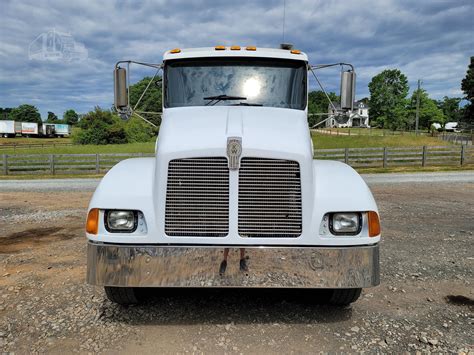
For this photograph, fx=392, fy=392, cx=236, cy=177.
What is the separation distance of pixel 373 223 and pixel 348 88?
2.48 metres

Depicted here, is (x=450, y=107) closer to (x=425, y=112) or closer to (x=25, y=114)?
(x=425, y=112)

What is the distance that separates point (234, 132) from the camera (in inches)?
139

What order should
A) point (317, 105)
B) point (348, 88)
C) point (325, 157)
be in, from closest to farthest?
point (317, 105), point (348, 88), point (325, 157)

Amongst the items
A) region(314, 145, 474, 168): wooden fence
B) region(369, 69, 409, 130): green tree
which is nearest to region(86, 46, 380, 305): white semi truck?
region(314, 145, 474, 168): wooden fence

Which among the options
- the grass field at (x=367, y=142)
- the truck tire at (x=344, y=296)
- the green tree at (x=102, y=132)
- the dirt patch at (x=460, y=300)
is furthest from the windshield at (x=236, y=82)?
the green tree at (x=102, y=132)

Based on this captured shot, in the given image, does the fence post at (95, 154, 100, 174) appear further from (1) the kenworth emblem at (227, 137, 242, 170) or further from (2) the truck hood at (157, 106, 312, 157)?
(1) the kenworth emblem at (227, 137, 242, 170)

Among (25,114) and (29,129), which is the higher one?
(25,114)

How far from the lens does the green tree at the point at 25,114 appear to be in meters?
133

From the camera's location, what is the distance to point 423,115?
84688 millimetres

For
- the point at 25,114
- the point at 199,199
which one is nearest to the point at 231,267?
the point at 199,199

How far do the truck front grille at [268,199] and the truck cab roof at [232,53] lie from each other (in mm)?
1959

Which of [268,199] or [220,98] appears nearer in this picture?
[268,199]

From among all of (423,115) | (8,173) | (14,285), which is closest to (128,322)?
(14,285)

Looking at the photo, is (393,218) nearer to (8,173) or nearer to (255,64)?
(255,64)
